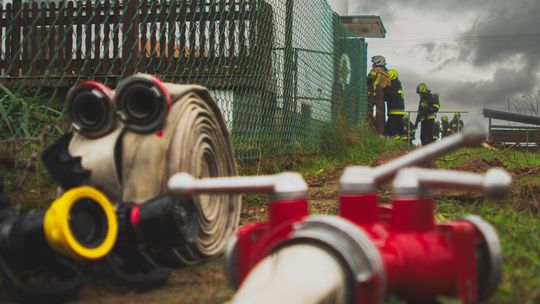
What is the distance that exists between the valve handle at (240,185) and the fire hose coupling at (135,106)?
58 cm

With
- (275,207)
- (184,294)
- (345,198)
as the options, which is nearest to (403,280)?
(345,198)

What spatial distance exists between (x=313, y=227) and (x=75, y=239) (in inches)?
26.4

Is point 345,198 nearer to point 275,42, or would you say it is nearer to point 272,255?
point 272,255

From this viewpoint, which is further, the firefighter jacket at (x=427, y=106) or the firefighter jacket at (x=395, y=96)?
the firefighter jacket at (x=427, y=106)

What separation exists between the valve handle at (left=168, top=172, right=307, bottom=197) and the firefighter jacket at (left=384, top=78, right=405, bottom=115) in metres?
11.7

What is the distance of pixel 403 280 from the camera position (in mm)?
1325

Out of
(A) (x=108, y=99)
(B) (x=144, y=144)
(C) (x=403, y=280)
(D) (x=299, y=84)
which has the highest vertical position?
(D) (x=299, y=84)

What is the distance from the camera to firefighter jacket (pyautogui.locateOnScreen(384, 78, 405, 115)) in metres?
12.9

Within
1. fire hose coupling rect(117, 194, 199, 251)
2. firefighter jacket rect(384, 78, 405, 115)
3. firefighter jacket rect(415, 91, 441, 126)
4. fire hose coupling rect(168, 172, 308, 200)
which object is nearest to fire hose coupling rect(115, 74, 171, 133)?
fire hose coupling rect(117, 194, 199, 251)

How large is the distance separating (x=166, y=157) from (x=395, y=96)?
37.0 feet

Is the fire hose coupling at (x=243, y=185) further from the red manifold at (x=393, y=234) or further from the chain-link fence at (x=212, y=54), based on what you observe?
the chain-link fence at (x=212, y=54)

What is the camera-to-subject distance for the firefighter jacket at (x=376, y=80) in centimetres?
1265

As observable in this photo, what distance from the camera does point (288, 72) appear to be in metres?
6.43

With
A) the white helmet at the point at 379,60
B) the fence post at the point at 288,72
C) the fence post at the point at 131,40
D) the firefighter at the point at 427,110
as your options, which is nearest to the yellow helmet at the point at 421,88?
the firefighter at the point at 427,110
